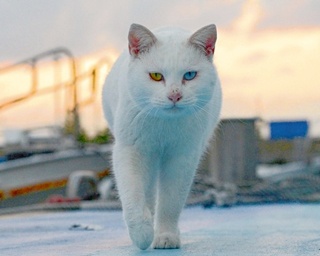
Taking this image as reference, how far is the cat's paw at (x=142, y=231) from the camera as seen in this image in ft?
11.5

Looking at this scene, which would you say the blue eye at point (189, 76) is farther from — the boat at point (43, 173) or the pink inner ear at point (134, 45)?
the boat at point (43, 173)

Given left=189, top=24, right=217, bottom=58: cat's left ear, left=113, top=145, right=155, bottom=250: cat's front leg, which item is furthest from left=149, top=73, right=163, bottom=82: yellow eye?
left=113, top=145, right=155, bottom=250: cat's front leg

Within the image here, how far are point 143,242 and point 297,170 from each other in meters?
10.7

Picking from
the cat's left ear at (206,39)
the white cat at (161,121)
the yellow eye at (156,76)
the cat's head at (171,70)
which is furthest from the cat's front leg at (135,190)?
the cat's left ear at (206,39)

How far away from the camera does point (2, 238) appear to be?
4402 mm

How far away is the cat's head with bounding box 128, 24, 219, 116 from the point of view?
347 centimetres

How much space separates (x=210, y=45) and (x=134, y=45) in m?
0.36

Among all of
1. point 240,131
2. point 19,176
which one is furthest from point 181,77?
point 19,176

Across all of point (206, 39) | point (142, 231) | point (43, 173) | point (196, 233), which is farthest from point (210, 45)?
point (43, 173)

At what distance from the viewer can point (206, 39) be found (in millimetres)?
3711

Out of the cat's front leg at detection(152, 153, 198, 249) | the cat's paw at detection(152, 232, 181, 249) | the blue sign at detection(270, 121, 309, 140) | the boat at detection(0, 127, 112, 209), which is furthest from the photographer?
the boat at detection(0, 127, 112, 209)

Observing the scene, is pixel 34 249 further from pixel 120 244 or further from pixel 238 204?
pixel 238 204

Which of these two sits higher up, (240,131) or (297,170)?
(240,131)

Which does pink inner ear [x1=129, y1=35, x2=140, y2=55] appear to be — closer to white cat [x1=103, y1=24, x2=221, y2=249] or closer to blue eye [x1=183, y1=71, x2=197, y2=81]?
white cat [x1=103, y1=24, x2=221, y2=249]
